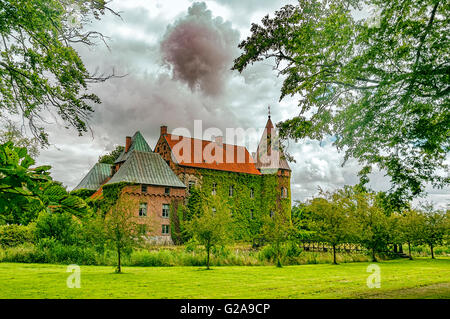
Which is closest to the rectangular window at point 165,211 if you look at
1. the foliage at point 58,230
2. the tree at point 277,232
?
the foliage at point 58,230

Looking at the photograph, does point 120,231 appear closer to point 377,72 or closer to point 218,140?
point 377,72

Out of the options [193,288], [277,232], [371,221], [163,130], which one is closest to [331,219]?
[371,221]

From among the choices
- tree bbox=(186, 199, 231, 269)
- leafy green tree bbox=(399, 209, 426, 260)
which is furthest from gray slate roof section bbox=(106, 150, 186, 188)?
leafy green tree bbox=(399, 209, 426, 260)

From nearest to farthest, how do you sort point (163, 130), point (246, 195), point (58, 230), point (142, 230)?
point (142, 230)
point (58, 230)
point (163, 130)
point (246, 195)

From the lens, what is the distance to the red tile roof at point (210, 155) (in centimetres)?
4391

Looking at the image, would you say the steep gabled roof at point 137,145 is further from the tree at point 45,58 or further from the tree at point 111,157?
the tree at point 45,58

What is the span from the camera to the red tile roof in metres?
43.9

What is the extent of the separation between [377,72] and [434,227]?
93.0 ft

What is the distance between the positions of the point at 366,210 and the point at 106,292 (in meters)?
24.3

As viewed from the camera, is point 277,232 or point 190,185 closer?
point 277,232

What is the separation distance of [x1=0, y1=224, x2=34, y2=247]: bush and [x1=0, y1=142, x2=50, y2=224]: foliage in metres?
23.9

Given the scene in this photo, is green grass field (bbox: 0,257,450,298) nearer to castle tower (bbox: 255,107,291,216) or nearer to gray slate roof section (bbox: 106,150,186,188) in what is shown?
gray slate roof section (bbox: 106,150,186,188)

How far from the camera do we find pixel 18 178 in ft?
6.77
